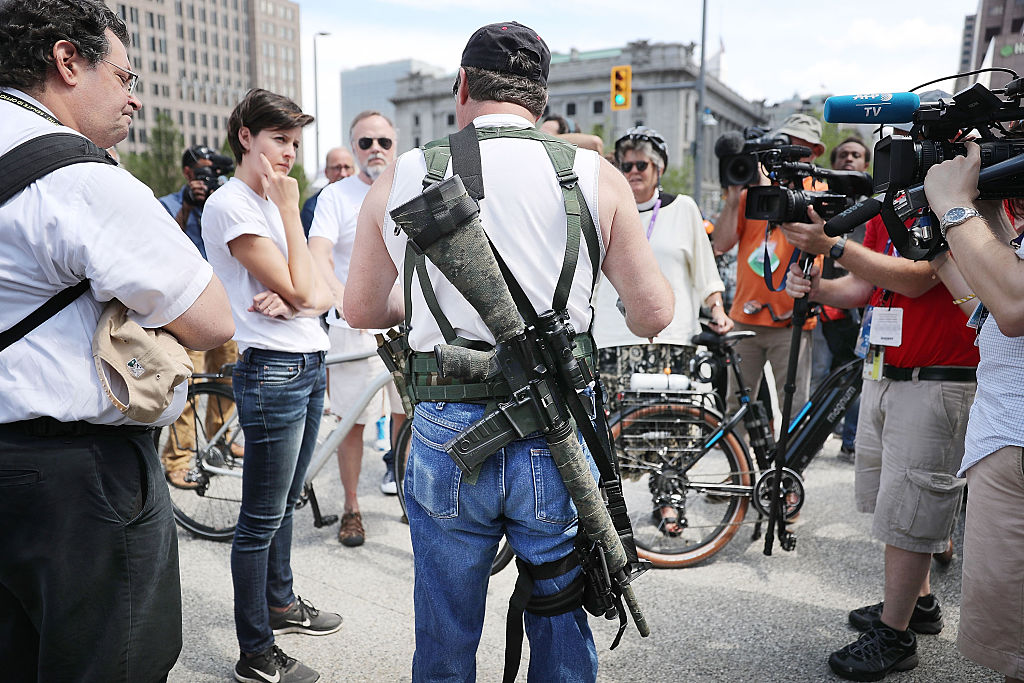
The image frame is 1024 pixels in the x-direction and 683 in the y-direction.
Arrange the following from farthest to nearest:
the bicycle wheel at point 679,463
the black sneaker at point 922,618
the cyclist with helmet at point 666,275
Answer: the cyclist with helmet at point 666,275, the bicycle wheel at point 679,463, the black sneaker at point 922,618

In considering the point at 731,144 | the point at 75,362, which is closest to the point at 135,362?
the point at 75,362

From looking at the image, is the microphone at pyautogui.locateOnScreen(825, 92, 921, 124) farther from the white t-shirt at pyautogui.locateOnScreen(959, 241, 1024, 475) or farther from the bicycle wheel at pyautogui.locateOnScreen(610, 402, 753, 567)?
the bicycle wheel at pyautogui.locateOnScreen(610, 402, 753, 567)

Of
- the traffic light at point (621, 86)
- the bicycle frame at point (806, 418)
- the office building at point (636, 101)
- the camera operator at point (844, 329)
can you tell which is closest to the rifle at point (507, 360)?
the bicycle frame at point (806, 418)

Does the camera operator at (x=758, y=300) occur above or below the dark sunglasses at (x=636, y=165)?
below

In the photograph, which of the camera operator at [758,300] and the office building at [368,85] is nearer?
the camera operator at [758,300]

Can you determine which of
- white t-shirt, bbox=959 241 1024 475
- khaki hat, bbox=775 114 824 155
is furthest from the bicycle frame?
khaki hat, bbox=775 114 824 155

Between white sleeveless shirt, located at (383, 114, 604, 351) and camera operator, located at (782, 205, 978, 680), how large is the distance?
1.46m

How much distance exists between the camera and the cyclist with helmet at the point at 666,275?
13.8ft

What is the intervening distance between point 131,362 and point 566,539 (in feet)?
3.69

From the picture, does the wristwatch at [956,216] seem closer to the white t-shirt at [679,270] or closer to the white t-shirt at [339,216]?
the white t-shirt at [679,270]

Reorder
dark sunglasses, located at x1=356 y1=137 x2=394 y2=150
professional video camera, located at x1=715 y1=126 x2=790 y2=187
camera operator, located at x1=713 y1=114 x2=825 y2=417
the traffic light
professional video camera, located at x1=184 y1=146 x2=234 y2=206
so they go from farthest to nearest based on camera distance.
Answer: the traffic light, professional video camera, located at x1=184 y1=146 x2=234 y2=206, camera operator, located at x1=713 y1=114 x2=825 y2=417, dark sunglasses, located at x1=356 y1=137 x2=394 y2=150, professional video camera, located at x1=715 y1=126 x2=790 y2=187

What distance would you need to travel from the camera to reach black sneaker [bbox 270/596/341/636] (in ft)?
10.7

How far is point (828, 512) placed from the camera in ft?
15.4

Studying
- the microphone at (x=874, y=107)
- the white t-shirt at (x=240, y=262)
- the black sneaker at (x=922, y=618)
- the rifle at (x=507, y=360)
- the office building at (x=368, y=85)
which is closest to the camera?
the rifle at (x=507, y=360)
